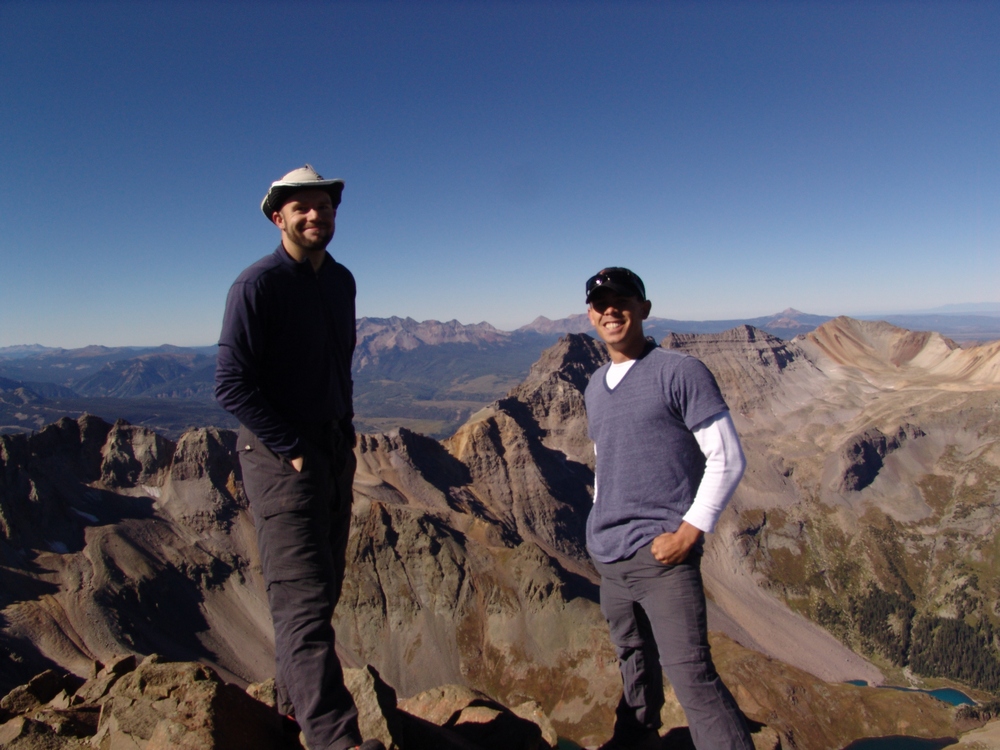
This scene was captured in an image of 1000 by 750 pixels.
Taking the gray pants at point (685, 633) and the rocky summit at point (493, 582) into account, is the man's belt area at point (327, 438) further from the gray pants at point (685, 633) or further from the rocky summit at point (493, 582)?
the gray pants at point (685, 633)

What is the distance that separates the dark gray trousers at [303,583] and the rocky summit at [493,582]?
4.95 feet

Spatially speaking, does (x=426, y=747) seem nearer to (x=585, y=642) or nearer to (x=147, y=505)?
(x=585, y=642)

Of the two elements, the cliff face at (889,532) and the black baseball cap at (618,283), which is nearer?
the black baseball cap at (618,283)

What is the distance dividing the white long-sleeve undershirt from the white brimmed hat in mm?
5130

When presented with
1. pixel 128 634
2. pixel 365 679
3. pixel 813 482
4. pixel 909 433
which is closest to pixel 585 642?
pixel 128 634

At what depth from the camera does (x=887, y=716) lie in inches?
3091

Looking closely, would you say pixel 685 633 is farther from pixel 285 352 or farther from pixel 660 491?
pixel 285 352

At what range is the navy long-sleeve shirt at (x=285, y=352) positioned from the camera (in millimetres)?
5930

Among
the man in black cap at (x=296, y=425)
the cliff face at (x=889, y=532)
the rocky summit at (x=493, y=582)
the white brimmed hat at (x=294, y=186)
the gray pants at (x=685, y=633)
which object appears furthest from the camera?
the cliff face at (x=889, y=532)

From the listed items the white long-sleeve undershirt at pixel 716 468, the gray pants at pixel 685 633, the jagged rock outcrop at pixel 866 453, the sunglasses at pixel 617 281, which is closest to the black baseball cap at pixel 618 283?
the sunglasses at pixel 617 281

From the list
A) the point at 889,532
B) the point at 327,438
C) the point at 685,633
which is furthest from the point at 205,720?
the point at 889,532

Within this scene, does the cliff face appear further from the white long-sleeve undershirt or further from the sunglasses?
the sunglasses

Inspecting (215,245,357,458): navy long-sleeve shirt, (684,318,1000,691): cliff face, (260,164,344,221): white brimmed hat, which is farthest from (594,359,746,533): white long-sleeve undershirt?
(684,318,1000,691): cliff face

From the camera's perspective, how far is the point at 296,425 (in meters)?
6.45
